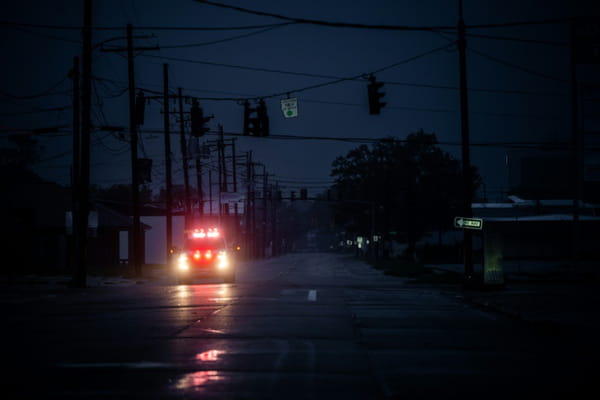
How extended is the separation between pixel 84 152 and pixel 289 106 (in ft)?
29.4

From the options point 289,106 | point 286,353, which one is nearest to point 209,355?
point 286,353

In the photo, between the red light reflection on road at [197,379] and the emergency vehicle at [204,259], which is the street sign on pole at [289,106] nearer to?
the emergency vehicle at [204,259]

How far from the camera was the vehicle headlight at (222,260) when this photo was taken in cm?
2962

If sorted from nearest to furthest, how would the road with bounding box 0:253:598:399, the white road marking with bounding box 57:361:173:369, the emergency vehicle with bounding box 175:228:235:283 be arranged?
the road with bounding box 0:253:598:399 → the white road marking with bounding box 57:361:173:369 → the emergency vehicle with bounding box 175:228:235:283

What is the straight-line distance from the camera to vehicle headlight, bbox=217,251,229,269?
29625 millimetres

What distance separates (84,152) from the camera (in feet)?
97.5

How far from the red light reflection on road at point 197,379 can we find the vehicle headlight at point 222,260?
2070cm

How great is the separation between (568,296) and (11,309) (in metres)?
16.3

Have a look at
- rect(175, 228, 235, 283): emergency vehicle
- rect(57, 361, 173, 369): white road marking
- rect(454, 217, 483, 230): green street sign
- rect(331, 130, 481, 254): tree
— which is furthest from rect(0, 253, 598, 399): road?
rect(331, 130, 481, 254): tree

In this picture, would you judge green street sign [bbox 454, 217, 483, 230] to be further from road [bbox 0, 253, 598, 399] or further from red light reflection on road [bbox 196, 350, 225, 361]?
red light reflection on road [bbox 196, 350, 225, 361]

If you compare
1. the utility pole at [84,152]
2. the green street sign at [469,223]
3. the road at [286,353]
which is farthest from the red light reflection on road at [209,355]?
the utility pole at [84,152]

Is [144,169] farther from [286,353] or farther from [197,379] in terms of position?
[197,379]

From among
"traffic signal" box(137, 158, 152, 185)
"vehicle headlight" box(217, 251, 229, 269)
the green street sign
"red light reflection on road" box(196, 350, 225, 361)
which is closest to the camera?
"red light reflection on road" box(196, 350, 225, 361)

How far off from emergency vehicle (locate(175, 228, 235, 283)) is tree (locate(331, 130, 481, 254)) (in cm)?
4895
